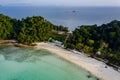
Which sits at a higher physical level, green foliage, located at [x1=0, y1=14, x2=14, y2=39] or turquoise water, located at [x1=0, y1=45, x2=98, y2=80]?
green foliage, located at [x1=0, y1=14, x2=14, y2=39]

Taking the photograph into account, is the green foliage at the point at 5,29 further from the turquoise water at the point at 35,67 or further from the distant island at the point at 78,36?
the turquoise water at the point at 35,67

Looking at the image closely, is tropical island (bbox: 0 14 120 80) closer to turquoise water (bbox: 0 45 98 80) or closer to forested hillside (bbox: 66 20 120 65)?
forested hillside (bbox: 66 20 120 65)

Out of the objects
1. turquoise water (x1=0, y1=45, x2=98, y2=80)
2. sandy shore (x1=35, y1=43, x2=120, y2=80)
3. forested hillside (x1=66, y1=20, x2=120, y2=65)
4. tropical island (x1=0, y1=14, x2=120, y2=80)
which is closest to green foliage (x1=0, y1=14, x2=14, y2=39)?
tropical island (x1=0, y1=14, x2=120, y2=80)

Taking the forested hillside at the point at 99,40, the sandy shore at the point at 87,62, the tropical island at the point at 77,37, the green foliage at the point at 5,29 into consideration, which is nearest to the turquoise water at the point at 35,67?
the sandy shore at the point at 87,62

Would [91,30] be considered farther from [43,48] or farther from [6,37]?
[6,37]

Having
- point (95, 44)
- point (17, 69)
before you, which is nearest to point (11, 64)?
point (17, 69)
